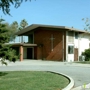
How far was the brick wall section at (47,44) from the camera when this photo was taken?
130 feet

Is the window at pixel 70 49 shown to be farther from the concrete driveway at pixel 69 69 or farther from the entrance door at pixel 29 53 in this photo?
the concrete driveway at pixel 69 69

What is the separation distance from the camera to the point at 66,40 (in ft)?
128

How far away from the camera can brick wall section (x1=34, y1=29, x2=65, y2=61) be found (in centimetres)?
3951

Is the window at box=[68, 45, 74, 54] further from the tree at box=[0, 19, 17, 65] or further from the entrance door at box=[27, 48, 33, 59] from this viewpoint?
the tree at box=[0, 19, 17, 65]

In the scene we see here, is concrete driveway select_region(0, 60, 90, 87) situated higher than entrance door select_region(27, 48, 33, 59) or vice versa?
entrance door select_region(27, 48, 33, 59)

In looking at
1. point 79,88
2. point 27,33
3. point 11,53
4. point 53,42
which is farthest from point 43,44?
point 79,88

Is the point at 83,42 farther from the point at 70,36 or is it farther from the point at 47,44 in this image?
the point at 47,44

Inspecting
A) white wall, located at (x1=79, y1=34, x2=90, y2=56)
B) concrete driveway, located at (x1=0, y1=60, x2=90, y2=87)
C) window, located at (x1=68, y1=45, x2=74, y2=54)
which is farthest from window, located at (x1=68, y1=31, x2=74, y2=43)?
concrete driveway, located at (x1=0, y1=60, x2=90, y2=87)

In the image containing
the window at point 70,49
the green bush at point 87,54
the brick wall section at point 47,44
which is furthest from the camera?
the green bush at point 87,54

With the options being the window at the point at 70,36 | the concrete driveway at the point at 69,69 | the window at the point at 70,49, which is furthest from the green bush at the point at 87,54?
the concrete driveway at the point at 69,69

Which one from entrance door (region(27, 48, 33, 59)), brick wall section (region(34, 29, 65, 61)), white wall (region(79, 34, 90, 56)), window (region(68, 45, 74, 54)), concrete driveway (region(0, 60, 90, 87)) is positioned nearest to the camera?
concrete driveway (region(0, 60, 90, 87))

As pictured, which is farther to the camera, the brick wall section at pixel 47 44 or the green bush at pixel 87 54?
the green bush at pixel 87 54

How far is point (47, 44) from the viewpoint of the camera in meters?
41.4

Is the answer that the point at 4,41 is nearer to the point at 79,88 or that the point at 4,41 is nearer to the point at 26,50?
the point at 79,88
